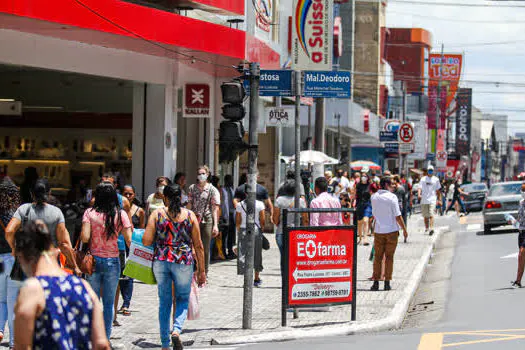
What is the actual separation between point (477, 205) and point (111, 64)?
32.2 m

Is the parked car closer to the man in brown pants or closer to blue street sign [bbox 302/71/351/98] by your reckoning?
the man in brown pants

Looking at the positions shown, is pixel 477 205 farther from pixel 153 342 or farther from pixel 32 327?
pixel 32 327

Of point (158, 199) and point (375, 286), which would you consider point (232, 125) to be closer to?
point (158, 199)

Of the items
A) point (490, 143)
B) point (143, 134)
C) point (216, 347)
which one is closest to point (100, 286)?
point (216, 347)

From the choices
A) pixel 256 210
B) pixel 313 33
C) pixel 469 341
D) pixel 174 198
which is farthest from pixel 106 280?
pixel 313 33

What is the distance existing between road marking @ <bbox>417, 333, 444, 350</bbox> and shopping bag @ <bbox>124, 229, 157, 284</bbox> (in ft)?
9.40

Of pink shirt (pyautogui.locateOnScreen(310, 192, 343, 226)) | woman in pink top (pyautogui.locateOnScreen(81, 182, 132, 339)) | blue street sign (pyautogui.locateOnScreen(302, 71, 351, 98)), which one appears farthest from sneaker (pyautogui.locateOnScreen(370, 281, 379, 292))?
woman in pink top (pyautogui.locateOnScreen(81, 182, 132, 339))

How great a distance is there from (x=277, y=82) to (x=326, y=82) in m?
0.93

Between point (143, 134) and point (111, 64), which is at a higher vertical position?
point (111, 64)

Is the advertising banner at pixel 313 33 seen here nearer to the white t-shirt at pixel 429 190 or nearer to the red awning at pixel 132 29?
the red awning at pixel 132 29

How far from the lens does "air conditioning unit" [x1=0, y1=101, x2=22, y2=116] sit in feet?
67.0

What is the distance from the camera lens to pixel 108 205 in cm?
1026

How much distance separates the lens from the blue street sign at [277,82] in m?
13.5

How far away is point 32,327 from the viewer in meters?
4.90
